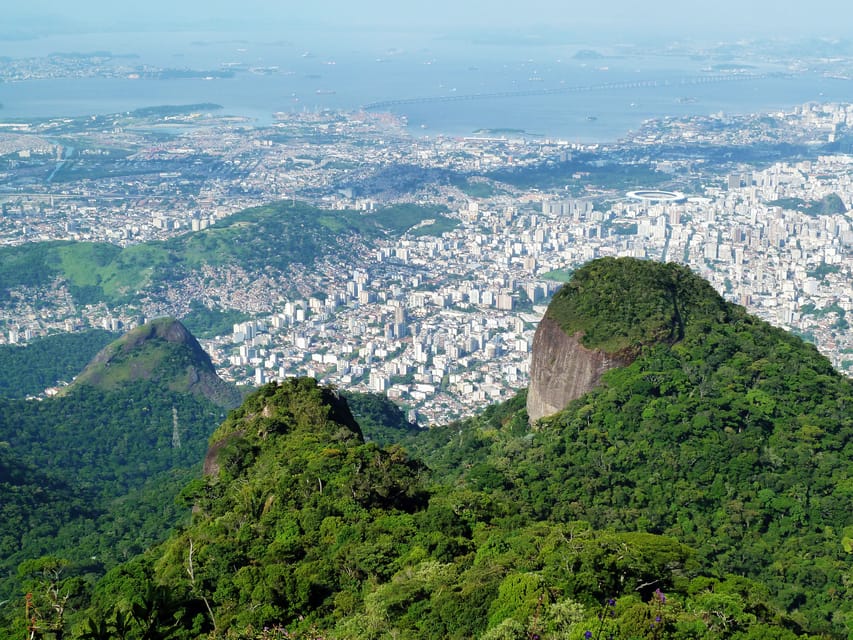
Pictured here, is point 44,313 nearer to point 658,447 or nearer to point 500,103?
point 658,447

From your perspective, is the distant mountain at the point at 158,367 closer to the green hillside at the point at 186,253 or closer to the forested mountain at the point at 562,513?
the forested mountain at the point at 562,513

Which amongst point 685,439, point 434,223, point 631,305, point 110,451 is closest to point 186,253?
point 434,223

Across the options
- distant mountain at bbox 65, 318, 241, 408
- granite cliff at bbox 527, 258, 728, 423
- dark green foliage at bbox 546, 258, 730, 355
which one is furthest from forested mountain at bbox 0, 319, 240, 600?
dark green foliage at bbox 546, 258, 730, 355

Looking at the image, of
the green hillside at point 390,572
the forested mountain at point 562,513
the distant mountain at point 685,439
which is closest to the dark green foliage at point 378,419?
the forested mountain at point 562,513

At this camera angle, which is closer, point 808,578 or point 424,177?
point 808,578

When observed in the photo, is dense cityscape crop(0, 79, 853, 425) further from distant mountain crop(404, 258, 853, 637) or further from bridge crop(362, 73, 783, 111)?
bridge crop(362, 73, 783, 111)

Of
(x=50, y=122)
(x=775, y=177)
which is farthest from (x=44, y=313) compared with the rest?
(x=50, y=122)
